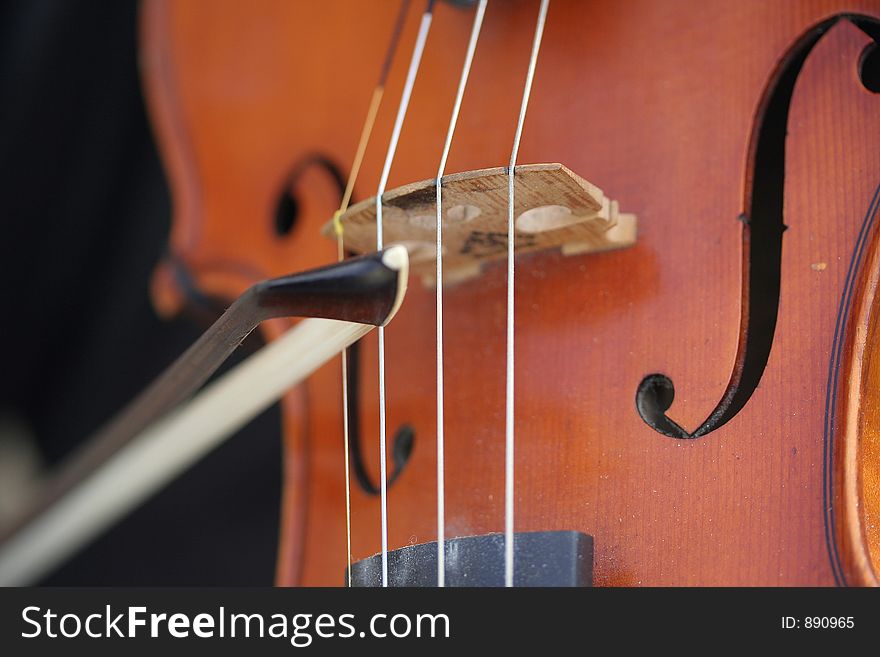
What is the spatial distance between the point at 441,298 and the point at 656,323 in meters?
0.13

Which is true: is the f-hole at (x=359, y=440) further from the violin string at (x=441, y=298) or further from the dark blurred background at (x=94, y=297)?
the dark blurred background at (x=94, y=297)

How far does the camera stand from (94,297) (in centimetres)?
112

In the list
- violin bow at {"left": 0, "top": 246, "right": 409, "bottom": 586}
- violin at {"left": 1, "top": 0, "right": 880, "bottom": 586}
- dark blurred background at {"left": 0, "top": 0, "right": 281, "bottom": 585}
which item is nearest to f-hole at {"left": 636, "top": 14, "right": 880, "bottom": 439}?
violin at {"left": 1, "top": 0, "right": 880, "bottom": 586}

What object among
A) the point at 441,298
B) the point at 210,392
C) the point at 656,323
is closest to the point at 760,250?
the point at 656,323

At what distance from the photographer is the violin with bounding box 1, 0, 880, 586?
15.9 inches

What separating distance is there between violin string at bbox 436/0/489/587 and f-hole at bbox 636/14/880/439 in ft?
0.33

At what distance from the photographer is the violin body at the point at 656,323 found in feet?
1.33

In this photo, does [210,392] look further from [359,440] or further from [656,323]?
[656,323]

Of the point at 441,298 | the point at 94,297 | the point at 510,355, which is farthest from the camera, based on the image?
the point at 94,297

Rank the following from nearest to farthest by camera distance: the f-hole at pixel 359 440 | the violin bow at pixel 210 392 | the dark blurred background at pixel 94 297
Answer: the violin bow at pixel 210 392 → the f-hole at pixel 359 440 → the dark blurred background at pixel 94 297

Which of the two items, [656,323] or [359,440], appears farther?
[359,440]

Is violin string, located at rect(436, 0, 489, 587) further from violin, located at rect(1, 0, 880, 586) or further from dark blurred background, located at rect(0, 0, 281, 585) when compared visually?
dark blurred background, located at rect(0, 0, 281, 585)

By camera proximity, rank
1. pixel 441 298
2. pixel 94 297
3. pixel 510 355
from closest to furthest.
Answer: pixel 510 355, pixel 441 298, pixel 94 297

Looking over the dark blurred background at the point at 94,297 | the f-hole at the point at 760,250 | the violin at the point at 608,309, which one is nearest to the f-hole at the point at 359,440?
the violin at the point at 608,309
